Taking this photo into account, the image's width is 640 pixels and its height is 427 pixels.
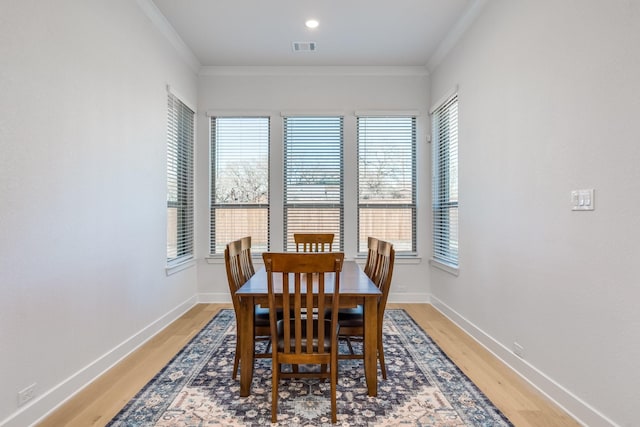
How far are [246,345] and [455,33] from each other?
351 cm

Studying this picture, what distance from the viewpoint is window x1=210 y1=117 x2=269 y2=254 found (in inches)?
180

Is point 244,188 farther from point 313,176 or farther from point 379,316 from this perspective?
point 379,316

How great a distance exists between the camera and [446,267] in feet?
13.0

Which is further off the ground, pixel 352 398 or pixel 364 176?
pixel 364 176

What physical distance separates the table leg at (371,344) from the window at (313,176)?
7.95 feet

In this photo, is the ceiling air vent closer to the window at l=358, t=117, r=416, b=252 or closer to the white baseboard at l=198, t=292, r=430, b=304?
the window at l=358, t=117, r=416, b=252

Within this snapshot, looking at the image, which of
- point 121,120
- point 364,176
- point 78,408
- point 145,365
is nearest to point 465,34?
point 364,176

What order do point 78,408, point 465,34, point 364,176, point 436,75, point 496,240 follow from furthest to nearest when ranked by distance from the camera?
point 364,176 → point 436,75 → point 465,34 → point 496,240 → point 78,408

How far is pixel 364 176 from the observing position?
4602mm

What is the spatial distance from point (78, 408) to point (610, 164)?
321cm

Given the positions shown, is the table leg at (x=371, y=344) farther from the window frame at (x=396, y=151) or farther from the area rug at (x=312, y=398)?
the window frame at (x=396, y=151)

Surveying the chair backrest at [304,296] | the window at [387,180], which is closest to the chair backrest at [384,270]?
the chair backrest at [304,296]

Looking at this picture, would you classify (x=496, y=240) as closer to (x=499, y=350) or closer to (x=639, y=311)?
(x=499, y=350)

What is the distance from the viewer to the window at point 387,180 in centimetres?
459
